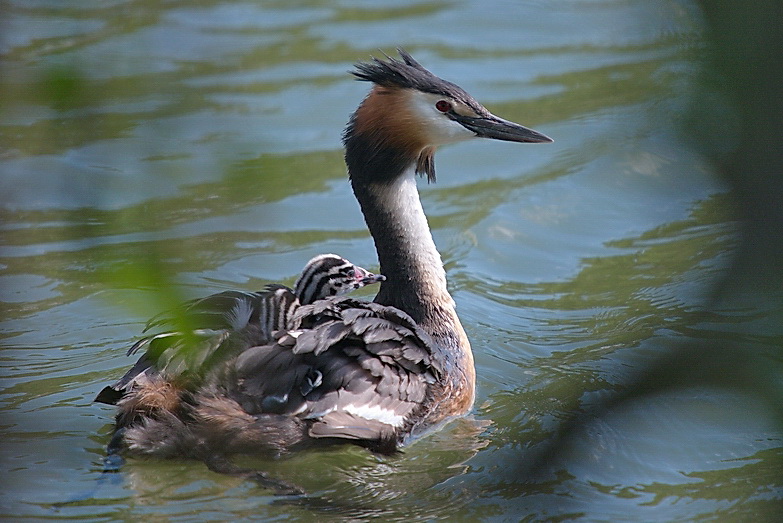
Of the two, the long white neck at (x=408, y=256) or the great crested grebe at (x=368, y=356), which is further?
the long white neck at (x=408, y=256)

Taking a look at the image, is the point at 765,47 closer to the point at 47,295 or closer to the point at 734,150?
the point at 734,150

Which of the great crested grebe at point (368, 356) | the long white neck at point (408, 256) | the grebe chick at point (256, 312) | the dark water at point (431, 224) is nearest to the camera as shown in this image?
the dark water at point (431, 224)

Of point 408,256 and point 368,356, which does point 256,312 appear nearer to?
point 368,356

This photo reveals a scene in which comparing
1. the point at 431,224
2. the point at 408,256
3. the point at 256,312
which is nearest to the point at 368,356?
the point at 256,312

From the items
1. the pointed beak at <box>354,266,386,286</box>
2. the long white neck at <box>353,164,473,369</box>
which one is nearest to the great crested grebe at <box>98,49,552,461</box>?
the long white neck at <box>353,164,473,369</box>

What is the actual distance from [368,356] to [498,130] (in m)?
1.66

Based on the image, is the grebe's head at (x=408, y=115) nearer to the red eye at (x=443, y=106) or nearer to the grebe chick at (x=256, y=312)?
the red eye at (x=443, y=106)

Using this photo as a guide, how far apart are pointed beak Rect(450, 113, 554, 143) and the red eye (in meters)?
0.13

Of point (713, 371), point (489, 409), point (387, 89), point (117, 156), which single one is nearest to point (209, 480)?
point (489, 409)

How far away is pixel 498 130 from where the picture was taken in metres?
5.89

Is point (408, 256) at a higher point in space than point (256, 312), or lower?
higher

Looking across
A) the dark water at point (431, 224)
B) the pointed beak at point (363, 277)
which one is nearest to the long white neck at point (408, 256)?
the pointed beak at point (363, 277)

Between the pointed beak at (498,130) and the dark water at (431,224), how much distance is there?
504mm

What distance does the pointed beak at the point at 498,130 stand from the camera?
583cm
